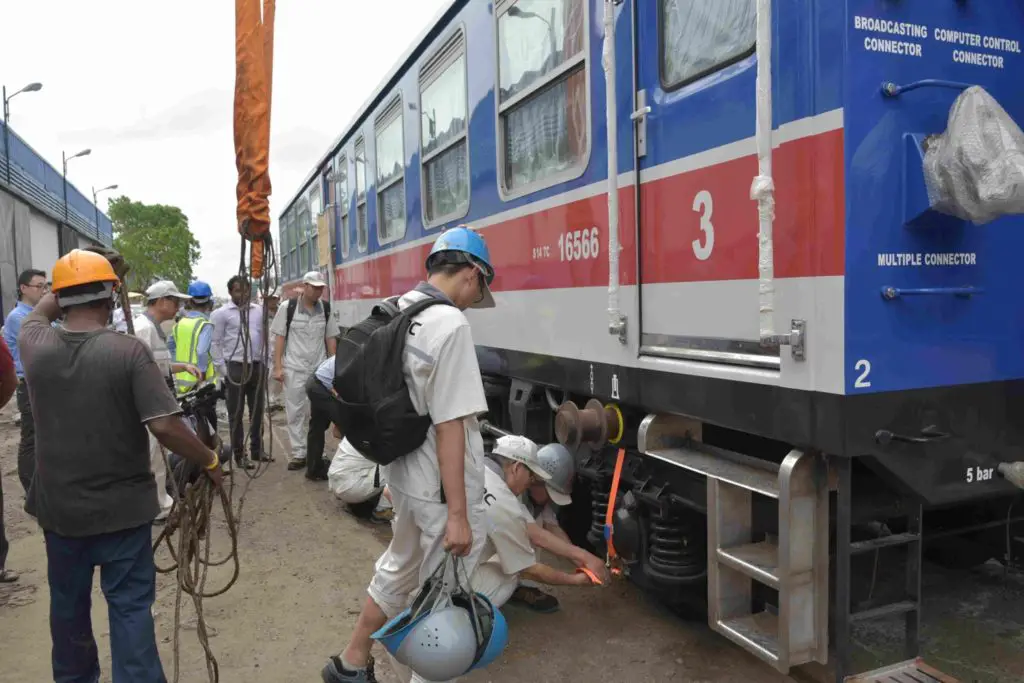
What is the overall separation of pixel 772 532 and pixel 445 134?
11.7 feet

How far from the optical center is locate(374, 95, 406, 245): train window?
671 centimetres

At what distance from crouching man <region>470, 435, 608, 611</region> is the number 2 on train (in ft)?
2.97

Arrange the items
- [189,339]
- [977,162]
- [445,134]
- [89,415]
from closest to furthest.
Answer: [977,162]
[89,415]
[445,134]
[189,339]

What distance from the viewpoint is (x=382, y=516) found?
19.1ft

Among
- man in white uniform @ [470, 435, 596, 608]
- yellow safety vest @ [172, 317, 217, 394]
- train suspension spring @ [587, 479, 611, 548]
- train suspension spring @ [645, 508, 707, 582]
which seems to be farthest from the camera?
yellow safety vest @ [172, 317, 217, 394]

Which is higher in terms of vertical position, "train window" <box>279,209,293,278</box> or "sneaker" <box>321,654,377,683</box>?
"train window" <box>279,209,293,278</box>

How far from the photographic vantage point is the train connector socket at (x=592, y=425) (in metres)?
3.71

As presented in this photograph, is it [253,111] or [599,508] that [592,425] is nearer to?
[599,508]

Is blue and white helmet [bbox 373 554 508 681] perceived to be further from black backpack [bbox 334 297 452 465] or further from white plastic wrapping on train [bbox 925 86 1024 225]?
white plastic wrapping on train [bbox 925 86 1024 225]

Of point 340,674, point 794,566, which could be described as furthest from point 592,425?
point 340,674

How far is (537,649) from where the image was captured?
3684 millimetres

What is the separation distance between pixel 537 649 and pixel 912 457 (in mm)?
1903

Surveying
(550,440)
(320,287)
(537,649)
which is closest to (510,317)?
(550,440)

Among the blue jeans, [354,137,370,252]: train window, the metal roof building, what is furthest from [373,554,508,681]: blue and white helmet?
the metal roof building
